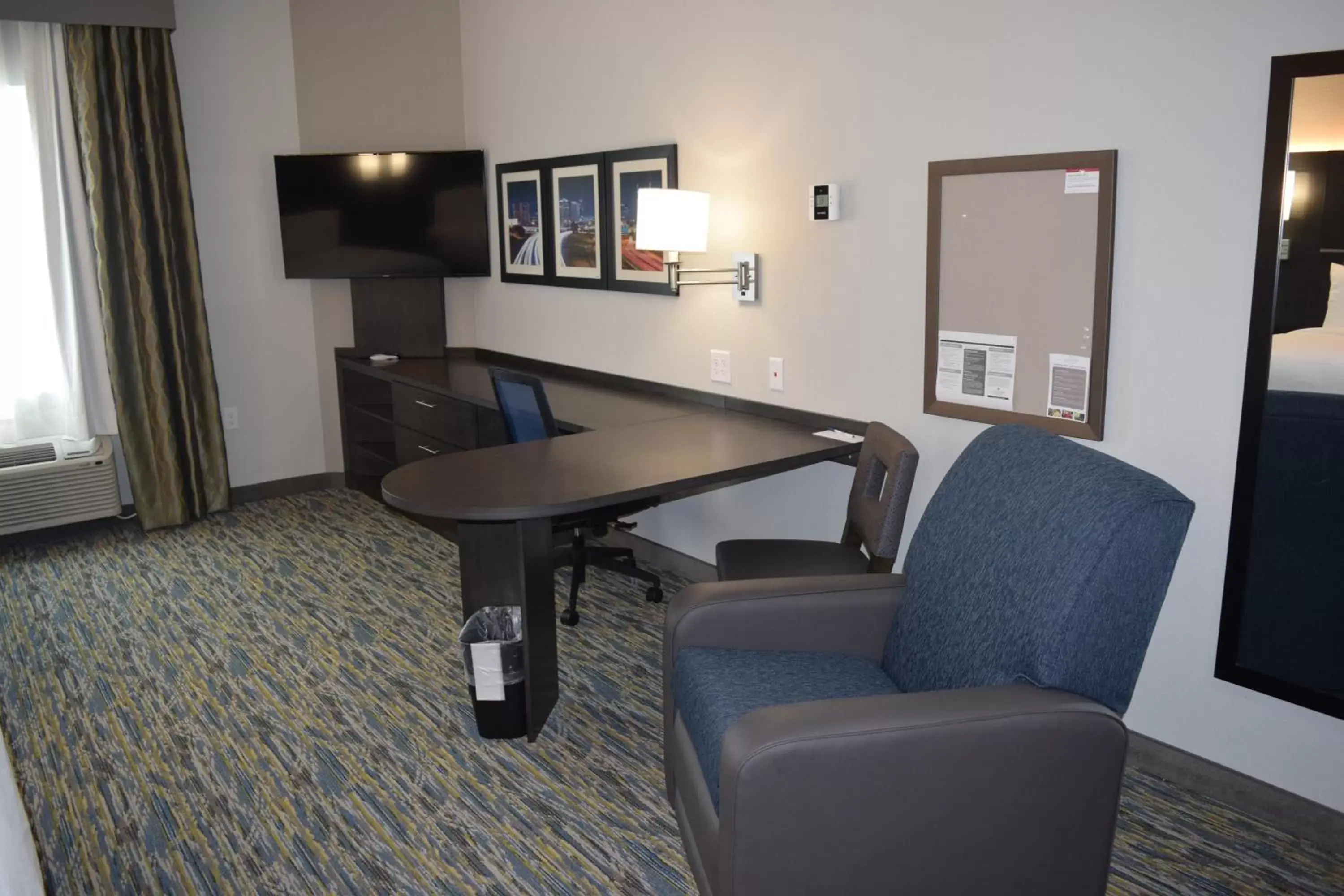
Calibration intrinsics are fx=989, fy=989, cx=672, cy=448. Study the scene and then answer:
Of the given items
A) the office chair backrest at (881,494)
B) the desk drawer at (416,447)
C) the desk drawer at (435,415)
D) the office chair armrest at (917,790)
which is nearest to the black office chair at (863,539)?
the office chair backrest at (881,494)

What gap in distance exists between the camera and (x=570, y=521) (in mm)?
3475

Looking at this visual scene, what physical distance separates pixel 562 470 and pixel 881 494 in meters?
0.90

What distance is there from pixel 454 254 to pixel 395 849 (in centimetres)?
343

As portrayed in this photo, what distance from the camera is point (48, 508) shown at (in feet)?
15.0

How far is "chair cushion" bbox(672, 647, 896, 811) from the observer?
192 cm

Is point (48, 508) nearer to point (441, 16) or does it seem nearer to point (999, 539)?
point (441, 16)

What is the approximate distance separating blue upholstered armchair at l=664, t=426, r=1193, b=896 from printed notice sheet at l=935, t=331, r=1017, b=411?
895mm

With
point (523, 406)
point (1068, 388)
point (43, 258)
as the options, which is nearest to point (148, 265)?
point (43, 258)

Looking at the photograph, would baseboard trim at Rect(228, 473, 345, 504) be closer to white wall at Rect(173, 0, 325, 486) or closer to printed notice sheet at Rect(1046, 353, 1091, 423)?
white wall at Rect(173, 0, 325, 486)

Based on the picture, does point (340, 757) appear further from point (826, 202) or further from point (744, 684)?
point (826, 202)

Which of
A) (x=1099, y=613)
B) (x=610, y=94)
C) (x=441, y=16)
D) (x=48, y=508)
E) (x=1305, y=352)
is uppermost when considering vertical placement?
(x=441, y=16)

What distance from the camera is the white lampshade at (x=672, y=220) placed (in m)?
3.50

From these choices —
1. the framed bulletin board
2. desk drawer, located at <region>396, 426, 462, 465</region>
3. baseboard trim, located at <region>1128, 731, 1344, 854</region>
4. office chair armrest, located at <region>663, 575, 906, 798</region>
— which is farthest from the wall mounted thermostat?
desk drawer, located at <region>396, 426, 462, 465</region>

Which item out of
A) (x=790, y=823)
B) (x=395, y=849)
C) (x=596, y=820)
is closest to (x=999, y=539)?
(x=790, y=823)
